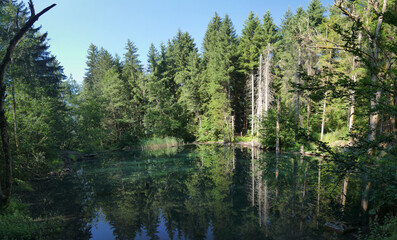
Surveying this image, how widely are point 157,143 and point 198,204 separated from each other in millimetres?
30288

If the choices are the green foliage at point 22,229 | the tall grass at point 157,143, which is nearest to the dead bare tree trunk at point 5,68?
the green foliage at point 22,229

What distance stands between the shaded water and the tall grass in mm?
21579

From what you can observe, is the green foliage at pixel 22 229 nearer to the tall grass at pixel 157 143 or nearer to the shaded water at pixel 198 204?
the shaded water at pixel 198 204

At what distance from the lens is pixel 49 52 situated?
3419 cm

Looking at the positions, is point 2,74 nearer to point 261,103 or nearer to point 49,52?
point 261,103

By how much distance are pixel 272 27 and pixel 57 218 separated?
4295cm

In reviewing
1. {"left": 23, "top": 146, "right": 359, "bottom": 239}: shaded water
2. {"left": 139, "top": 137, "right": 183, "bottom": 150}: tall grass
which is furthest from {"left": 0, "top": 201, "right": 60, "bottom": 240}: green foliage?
{"left": 139, "top": 137, "right": 183, "bottom": 150}: tall grass

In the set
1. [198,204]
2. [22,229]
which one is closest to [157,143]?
[198,204]

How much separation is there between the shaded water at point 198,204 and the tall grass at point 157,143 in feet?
70.8

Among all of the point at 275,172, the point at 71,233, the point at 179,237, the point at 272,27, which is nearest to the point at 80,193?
the point at 71,233

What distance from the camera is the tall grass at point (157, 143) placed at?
1583 inches

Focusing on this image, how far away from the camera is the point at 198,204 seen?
11406 mm

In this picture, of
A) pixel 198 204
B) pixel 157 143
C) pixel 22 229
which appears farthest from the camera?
pixel 157 143

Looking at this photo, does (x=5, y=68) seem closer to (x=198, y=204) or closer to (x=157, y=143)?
(x=198, y=204)
